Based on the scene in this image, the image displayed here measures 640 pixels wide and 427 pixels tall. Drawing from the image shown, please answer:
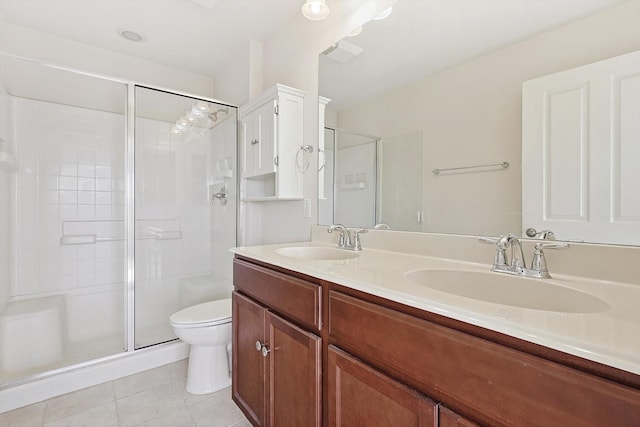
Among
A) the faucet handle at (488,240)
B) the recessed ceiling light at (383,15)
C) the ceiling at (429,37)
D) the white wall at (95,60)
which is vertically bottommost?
the faucet handle at (488,240)

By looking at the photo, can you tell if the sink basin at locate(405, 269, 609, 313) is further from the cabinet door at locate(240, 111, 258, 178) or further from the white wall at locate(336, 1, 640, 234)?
the cabinet door at locate(240, 111, 258, 178)

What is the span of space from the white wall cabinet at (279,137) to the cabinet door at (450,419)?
1.46 metres

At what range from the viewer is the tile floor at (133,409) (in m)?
1.51

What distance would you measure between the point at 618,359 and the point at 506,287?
0.50 meters

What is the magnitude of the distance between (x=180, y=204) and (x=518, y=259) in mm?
2404

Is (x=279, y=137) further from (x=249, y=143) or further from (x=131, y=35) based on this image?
(x=131, y=35)

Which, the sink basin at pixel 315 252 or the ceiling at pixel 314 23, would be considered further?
the sink basin at pixel 315 252

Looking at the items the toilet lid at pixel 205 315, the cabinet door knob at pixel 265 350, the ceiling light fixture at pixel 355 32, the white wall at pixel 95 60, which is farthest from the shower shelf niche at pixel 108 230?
the ceiling light fixture at pixel 355 32

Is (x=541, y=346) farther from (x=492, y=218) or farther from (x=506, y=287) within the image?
(x=492, y=218)

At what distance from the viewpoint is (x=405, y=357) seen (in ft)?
2.30

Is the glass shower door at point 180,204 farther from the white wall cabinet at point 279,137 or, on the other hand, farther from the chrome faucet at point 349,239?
the chrome faucet at point 349,239

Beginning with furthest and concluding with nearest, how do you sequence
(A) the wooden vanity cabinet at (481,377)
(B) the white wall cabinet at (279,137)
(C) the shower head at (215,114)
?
(C) the shower head at (215,114)
(B) the white wall cabinet at (279,137)
(A) the wooden vanity cabinet at (481,377)

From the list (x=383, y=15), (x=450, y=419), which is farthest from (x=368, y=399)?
(x=383, y=15)

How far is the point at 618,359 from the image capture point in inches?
16.7
